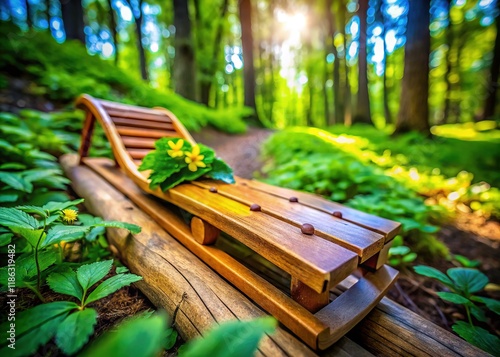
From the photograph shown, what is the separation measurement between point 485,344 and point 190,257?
1345 millimetres

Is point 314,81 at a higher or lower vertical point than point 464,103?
higher

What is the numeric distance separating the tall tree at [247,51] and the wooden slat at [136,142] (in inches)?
316

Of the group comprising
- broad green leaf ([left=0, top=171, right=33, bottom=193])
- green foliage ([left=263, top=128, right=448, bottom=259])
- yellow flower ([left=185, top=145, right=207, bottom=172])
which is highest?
yellow flower ([left=185, top=145, right=207, bottom=172])

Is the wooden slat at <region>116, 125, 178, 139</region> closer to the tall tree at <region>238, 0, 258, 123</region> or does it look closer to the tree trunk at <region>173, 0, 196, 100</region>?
the tree trunk at <region>173, 0, 196, 100</region>

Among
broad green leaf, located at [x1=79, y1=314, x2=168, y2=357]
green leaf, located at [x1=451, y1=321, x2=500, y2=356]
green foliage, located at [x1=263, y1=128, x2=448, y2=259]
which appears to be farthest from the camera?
green foliage, located at [x1=263, y1=128, x2=448, y2=259]

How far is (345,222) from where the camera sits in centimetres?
109

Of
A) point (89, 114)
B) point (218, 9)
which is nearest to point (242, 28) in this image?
point (218, 9)

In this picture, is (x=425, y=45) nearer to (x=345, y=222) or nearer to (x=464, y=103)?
(x=345, y=222)

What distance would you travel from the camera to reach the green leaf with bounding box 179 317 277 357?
17.0 inches

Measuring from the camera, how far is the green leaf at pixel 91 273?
0.81 metres

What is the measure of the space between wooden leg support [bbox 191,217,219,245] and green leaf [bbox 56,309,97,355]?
0.57 m

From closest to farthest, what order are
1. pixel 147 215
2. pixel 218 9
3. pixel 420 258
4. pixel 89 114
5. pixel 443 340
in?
pixel 443 340, pixel 147 215, pixel 420 258, pixel 89 114, pixel 218 9

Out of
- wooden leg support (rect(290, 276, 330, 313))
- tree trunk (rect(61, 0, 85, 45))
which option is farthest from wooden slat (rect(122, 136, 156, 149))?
tree trunk (rect(61, 0, 85, 45))

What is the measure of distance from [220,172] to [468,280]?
1595 mm
